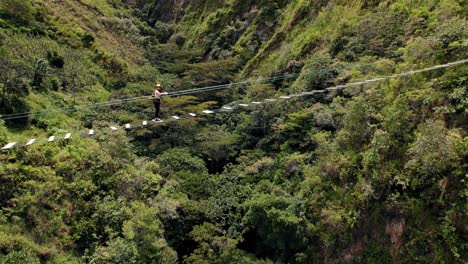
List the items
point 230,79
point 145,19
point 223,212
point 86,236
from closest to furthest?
point 86,236 → point 223,212 → point 230,79 → point 145,19

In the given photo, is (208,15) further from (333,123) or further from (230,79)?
(333,123)

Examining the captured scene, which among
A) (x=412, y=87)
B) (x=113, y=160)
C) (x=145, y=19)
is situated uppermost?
(x=412, y=87)

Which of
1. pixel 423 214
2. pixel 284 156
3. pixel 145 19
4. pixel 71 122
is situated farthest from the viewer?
pixel 145 19

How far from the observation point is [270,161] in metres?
30.6

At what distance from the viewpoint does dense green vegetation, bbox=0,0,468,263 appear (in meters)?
21.1

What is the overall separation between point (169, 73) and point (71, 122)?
22422 mm

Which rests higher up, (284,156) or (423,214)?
(423,214)

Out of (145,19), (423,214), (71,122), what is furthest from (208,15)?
(423,214)

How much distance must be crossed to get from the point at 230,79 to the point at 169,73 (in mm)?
9549

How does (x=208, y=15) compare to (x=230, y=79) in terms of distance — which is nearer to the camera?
(x=230, y=79)

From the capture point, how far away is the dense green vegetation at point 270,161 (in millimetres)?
21125

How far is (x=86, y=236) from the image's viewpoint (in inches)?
904

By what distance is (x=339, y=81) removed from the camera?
3092 cm

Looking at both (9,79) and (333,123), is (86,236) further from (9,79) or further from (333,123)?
(333,123)
